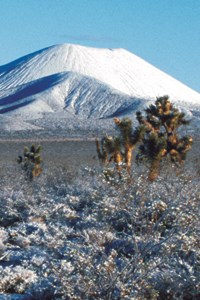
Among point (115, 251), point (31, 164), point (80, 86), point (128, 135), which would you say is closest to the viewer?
point (115, 251)

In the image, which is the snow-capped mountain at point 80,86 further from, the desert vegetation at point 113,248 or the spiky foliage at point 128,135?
the desert vegetation at point 113,248

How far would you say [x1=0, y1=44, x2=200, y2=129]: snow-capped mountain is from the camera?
13657 cm

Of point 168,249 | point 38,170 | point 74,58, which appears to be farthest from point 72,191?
point 74,58

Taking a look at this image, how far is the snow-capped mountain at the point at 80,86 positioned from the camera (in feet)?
448

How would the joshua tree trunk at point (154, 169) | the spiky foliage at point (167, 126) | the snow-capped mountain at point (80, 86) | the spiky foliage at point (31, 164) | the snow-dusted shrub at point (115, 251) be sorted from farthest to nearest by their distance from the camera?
the snow-capped mountain at point (80, 86) → the spiky foliage at point (31, 164) → the spiky foliage at point (167, 126) → the joshua tree trunk at point (154, 169) → the snow-dusted shrub at point (115, 251)

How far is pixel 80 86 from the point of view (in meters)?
153

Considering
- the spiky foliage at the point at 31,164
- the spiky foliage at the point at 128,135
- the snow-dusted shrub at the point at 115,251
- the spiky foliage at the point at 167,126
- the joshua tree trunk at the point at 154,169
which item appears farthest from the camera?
the spiky foliage at the point at 31,164

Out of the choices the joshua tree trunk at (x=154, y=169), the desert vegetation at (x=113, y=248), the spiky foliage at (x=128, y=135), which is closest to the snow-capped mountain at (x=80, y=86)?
the spiky foliage at (x=128, y=135)

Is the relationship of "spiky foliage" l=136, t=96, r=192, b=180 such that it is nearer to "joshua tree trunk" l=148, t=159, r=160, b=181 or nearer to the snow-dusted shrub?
"joshua tree trunk" l=148, t=159, r=160, b=181

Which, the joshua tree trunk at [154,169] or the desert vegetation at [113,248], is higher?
the desert vegetation at [113,248]

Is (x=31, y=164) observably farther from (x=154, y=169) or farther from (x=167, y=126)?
(x=154, y=169)

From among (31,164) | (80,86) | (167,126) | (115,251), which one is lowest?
(80,86)

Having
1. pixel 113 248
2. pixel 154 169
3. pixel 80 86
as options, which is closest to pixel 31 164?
pixel 154 169

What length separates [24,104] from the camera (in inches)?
5566
